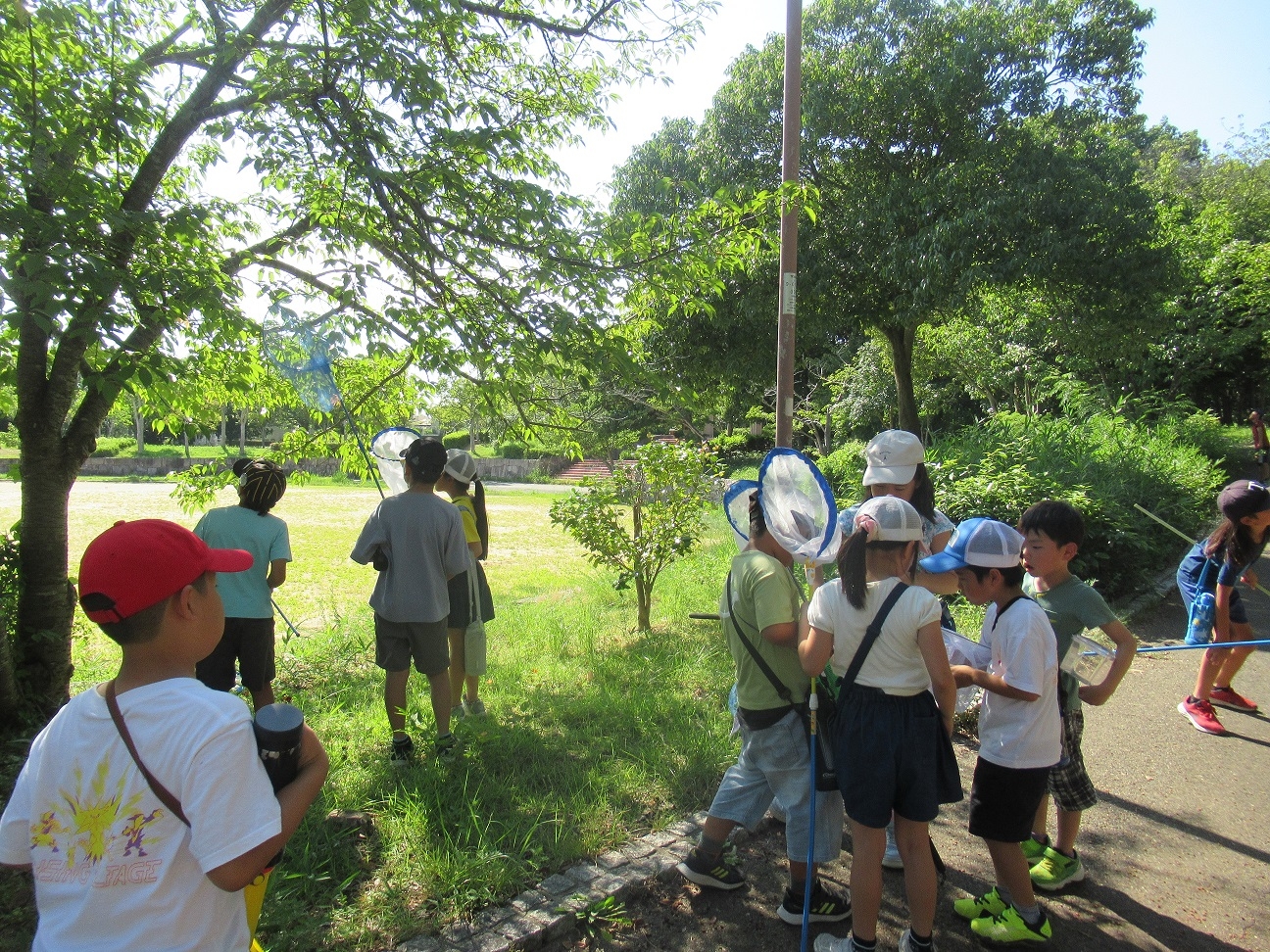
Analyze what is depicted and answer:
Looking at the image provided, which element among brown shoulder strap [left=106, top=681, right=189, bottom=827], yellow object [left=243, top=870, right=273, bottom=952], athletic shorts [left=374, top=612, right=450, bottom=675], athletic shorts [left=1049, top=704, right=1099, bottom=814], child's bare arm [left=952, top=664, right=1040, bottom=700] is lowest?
athletic shorts [left=1049, top=704, right=1099, bottom=814]

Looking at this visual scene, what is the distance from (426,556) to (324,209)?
232cm

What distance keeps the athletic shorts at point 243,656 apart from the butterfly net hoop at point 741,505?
256 centimetres

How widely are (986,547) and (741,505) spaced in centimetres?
86

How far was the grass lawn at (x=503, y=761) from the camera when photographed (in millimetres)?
2846

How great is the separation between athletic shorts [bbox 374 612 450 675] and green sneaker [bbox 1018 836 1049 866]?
2.76m

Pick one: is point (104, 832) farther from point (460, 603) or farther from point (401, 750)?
point (460, 603)

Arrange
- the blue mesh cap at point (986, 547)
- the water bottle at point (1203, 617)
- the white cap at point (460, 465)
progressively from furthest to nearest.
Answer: the water bottle at point (1203, 617), the white cap at point (460, 465), the blue mesh cap at point (986, 547)

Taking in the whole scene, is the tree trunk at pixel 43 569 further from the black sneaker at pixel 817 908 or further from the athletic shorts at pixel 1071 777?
the athletic shorts at pixel 1071 777

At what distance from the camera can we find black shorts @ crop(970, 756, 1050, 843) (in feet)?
8.54

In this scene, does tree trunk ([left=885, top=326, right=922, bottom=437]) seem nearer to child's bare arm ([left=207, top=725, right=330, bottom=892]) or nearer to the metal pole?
the metal pole

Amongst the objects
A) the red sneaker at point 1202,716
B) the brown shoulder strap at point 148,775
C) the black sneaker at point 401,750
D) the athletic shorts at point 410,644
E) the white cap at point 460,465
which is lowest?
the red sneaker at point 1202,716

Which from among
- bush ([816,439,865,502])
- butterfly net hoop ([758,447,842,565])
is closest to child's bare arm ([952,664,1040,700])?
butterfly net hoop ([758,447,842,565])

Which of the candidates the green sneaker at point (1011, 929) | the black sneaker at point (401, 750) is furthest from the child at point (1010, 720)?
the black sneaker at point (401, 750)

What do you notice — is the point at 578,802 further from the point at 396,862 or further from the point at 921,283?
the point at 921,283
